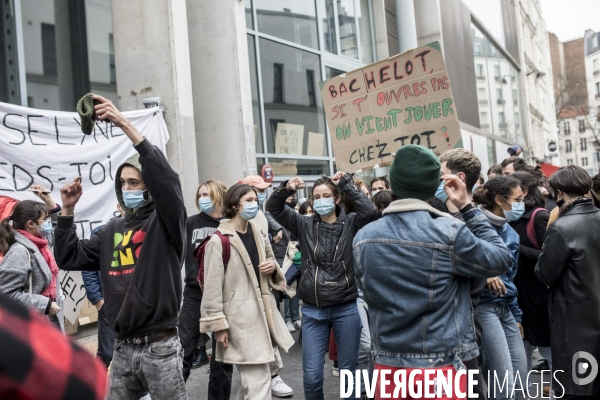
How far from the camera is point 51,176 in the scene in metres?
5.89

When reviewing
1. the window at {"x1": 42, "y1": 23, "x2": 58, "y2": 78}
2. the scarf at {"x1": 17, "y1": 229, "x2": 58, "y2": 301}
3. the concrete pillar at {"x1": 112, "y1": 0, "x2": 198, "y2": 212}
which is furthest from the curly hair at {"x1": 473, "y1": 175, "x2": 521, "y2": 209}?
the window at {"x1": 42, "y1": 23, "x2": 58, "y2": 78}

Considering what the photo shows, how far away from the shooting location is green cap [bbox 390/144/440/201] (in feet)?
Answer: 9.09

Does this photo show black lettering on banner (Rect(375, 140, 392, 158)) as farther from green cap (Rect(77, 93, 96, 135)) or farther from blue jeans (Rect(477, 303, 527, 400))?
green cap (Rect(77, 93, 96, 135))

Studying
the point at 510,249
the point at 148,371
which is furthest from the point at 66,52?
the point at 510,249

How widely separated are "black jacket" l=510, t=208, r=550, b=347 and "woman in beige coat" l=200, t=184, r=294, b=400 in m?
1.94

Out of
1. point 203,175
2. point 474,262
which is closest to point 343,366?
point 474,262

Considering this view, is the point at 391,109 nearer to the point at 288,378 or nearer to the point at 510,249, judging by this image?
the point at 510,249

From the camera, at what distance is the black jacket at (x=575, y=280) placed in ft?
12.8

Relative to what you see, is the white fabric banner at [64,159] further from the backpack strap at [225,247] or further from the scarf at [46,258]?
the backpack strap at [225,247]

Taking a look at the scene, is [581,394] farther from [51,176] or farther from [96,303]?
[51,176]

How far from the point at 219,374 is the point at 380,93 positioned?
10.8ft

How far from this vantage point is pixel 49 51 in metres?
8.42

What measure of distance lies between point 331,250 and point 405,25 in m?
12.7

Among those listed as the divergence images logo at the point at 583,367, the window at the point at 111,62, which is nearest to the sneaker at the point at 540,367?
the divergence images logo at the point at 583,367
